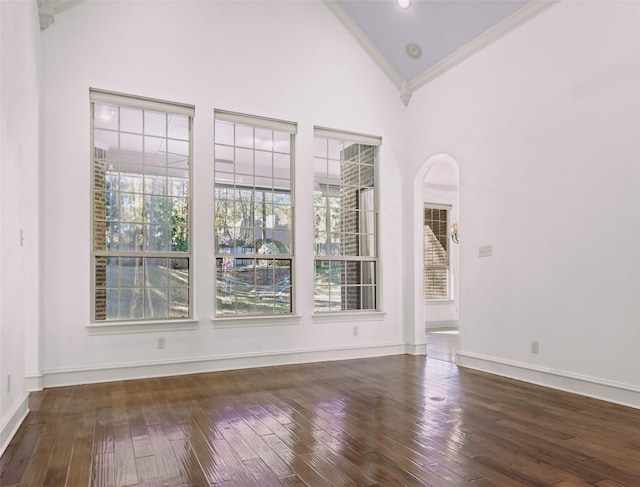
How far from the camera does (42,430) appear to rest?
9.97 ft

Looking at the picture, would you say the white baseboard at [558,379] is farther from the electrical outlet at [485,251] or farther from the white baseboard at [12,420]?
the white baseboard at [12,420]

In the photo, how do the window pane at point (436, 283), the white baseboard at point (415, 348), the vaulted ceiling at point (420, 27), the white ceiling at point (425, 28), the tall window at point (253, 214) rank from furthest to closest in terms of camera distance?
1. the window pane at point (436, 283)
2. the white baseboard at point (415, 348)
3. the tall window at point (253, 214)
4. the white ceiling at point (425, 28)
5. the vaulted ceiling at point (420, 27)

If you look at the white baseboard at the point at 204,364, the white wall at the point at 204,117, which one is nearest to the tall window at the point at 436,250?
the white wall at the point at 204,117

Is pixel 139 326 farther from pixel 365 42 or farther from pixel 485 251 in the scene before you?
pixel 365 42

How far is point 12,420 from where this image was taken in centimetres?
294

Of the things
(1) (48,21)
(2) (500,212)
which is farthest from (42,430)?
(2) (500,212)

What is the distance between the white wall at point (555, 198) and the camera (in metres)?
3.65

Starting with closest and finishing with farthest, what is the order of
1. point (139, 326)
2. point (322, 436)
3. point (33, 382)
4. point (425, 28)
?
point (322, 436), point (33, 382), point (139, 326), point (425, 28)

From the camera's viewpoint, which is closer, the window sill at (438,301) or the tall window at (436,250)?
the window sill at (438,301)

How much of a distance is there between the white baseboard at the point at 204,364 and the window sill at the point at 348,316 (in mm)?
343

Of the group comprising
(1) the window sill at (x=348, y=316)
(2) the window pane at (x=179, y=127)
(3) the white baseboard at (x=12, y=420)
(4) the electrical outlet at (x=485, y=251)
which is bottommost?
(3) the white baseboard at (x=12, y=420)

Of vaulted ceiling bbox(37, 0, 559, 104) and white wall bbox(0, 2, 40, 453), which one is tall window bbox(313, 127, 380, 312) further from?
white wall bbox(0, 2, 40, 453)

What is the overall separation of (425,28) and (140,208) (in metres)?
3.79

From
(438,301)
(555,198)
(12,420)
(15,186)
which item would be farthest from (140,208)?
(438,301)
